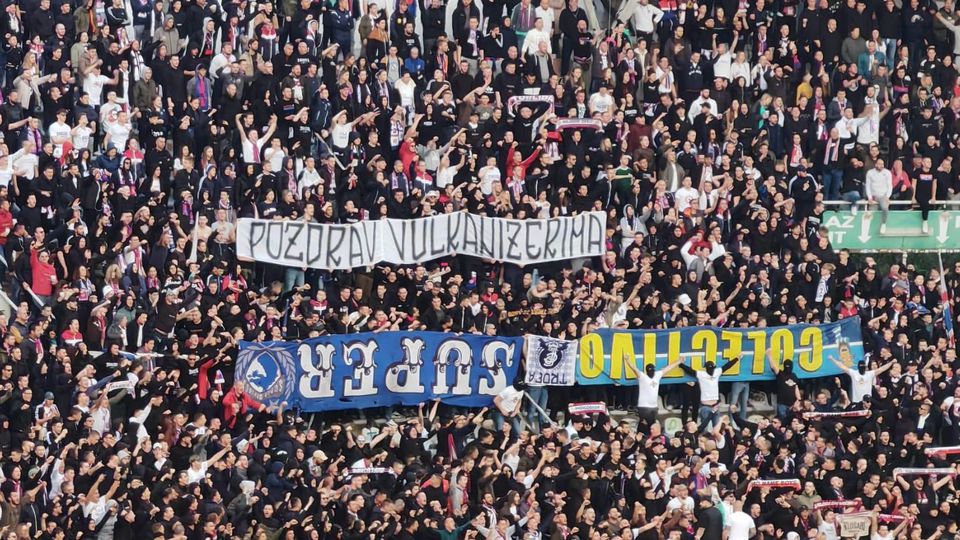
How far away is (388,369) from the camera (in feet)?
118

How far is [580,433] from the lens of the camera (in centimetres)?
3519

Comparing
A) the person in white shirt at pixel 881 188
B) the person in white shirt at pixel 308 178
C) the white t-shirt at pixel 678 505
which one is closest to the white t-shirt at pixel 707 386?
the white t-shirt at pixel 678 505

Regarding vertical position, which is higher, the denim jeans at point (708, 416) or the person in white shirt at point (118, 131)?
the person in white shirt at point (118, 131)

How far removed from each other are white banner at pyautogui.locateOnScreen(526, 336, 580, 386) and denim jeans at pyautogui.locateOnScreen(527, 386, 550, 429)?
0.22 meters

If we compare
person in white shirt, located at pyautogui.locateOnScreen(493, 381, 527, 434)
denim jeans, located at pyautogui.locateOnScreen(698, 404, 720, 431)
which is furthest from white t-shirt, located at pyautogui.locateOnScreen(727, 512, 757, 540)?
person in white shirt, located at pyautogui.locateOnScreen(493, 381, 527, 434)

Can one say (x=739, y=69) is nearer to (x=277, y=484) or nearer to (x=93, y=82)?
(x=93, y=82)

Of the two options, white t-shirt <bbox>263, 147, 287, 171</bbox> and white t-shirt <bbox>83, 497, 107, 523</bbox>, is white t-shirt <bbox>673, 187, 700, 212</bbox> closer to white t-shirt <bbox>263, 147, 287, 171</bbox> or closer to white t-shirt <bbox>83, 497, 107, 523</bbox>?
white t-shirt <bbox>263, 147, 287, 171</bbox>

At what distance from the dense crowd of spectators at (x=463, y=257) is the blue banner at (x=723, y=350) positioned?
0.86ft

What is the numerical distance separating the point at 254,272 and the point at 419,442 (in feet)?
12.7

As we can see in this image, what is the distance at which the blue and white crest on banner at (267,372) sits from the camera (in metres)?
34.6

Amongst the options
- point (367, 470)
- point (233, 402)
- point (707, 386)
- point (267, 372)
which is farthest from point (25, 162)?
point (707, 386)

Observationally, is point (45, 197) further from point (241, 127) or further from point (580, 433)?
point (580, 433)

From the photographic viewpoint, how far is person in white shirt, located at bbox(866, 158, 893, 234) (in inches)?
1598

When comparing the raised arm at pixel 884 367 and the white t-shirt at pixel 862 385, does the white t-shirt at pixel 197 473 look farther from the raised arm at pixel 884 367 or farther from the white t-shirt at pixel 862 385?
the raised arm at pixel 884 367
